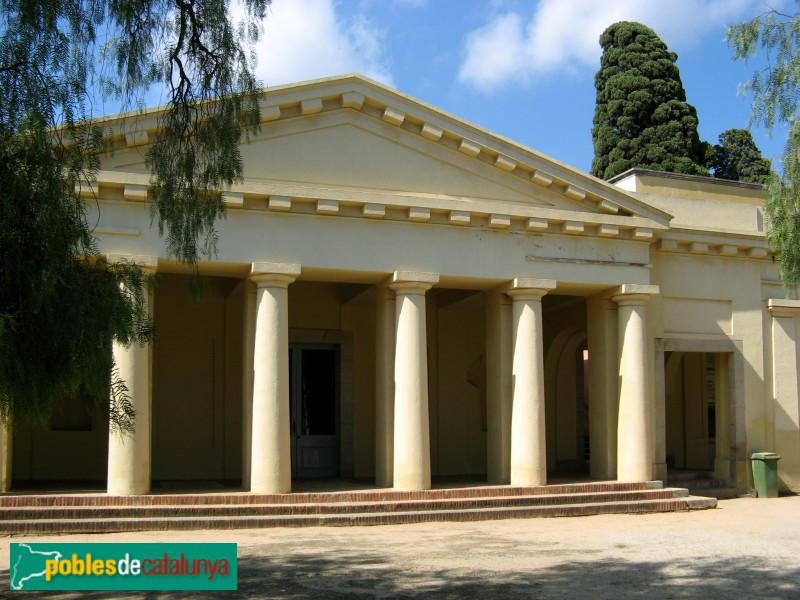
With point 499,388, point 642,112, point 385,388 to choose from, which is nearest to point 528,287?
point 499,388

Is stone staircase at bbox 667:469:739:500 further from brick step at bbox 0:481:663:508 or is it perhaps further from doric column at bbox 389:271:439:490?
doric column at bbox 389:271:439:490

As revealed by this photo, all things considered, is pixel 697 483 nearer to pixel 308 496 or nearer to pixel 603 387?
pixel 603 387

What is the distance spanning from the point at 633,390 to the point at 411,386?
151 inches

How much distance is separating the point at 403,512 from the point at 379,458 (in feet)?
5.50

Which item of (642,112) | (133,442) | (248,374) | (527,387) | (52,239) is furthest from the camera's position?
(642,112)

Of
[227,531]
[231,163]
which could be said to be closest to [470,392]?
[227,531]

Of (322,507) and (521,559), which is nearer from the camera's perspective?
(521,559)

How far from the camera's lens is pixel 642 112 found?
27.7 meters

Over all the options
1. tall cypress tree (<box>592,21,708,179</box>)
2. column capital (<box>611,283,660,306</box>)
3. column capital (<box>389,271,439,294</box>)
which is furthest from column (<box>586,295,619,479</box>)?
tall cypress tree (<box>592,21,708,179</box>)

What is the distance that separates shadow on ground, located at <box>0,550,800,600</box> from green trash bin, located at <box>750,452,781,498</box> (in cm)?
674

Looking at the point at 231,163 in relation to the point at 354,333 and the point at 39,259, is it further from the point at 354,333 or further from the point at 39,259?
the point at 354,333

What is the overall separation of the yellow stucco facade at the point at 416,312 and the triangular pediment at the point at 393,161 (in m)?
0.03

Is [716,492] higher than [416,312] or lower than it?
lower

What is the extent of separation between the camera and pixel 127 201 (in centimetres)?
1251
